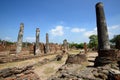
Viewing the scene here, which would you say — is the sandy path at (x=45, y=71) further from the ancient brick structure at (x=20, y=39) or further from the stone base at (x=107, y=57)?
the ancient brick structure at (x=20, y=39)

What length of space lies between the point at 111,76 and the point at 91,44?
6103 centimetres

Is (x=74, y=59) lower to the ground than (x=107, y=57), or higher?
lower

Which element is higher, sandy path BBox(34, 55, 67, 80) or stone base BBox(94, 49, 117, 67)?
stone base BBox(94, 49, 117, 67)

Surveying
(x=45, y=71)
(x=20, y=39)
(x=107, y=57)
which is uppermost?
(x=20, y=39)

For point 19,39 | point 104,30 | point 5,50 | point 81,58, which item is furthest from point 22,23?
point 104,30

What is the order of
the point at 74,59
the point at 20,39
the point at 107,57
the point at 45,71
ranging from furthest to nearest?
the point at 20,39
the point at 74,59
the point at 45,71
the point at 107,57

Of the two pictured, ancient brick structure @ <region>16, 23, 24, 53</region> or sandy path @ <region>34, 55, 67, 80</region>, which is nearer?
sandy path @ <region>34, 55, 67, 80</region>

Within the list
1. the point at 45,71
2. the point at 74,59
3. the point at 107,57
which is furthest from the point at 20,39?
the point at 107,57

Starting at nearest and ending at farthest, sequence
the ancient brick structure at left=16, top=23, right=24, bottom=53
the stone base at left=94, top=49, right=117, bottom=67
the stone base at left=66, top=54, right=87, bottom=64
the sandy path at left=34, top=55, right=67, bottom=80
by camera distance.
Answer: the stone base at left=94, top=49, right=117, bottom=67 < the sandy path at left=34, top=55, right=67, bottom=80 < the stone base at left=66, top=54, right=87, bottom=64 < the ancient brick structure at left=16, top=23, right=24, bottom=53

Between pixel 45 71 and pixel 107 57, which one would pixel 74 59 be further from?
pixel 107 57


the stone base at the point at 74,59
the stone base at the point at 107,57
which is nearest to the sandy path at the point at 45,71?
the stone base at the point at 74,59

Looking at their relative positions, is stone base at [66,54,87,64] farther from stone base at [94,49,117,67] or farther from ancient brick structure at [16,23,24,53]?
ancient brick structure at [16,23,24,53]

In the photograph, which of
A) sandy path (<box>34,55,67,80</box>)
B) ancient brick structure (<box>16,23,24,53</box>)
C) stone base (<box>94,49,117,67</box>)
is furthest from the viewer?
ancient brick structure (<box>16,23,24,53</box>)

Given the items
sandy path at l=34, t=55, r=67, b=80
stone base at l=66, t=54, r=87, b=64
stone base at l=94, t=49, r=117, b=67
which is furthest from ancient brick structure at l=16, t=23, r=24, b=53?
stone base at l=94, t=49, r=117, b=67
